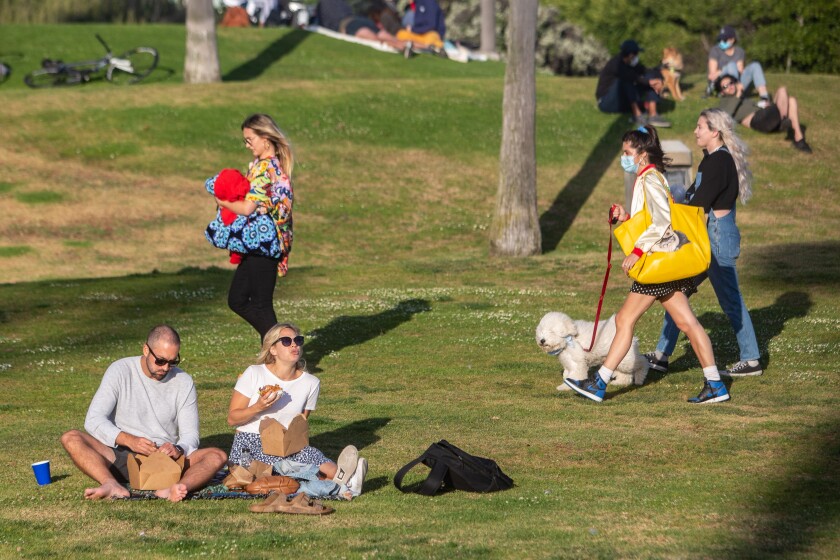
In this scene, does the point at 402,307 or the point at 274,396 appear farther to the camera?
the point at 402,307

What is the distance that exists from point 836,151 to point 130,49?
2071cm

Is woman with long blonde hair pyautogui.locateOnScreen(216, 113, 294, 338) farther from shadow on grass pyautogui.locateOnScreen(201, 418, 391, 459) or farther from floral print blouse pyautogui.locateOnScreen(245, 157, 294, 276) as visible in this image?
shadow on grass pyautogui.locateOnScreen(201, 418, 391, 459)

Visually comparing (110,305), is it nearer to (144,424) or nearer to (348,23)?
(144,424)

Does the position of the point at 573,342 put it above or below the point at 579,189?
above

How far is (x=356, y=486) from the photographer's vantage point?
8422mm

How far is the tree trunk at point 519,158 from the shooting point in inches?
910

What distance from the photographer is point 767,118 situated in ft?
96.0

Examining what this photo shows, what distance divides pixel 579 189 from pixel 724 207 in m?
16.0

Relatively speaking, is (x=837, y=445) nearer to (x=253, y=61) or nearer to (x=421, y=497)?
(x=421, y=497)

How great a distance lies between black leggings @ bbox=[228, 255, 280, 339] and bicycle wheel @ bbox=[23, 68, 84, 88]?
23.9 m

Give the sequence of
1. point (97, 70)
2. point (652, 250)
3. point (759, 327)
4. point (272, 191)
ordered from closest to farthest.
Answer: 1. point (652, 250)
2. point (272, 191)
3. point (759, 327)
4. point (97, 70)

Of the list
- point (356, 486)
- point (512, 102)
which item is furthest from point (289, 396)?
point (512, 102)

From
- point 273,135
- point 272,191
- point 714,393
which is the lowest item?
point 714,393

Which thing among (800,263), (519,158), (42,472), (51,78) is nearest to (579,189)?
(519,158)
